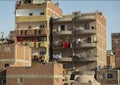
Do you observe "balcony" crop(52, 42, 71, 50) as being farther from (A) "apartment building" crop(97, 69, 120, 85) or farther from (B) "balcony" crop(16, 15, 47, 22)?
(A) "apartment building" crop(97, 69, 120, 85)

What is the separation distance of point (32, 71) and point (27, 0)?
2780 cm

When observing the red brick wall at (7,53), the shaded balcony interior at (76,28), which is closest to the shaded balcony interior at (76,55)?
the shaded balcony interior at (76,28)

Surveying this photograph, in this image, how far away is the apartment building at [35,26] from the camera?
70.1 meters

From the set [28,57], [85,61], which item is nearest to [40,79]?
[28,57]

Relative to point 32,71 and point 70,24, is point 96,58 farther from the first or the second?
point 32,71

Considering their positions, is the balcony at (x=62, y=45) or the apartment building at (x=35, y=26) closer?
the balcony at (x=62, y=45)

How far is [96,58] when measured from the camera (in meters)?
67.9

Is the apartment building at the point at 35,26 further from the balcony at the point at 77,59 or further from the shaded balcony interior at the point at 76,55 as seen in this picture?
the balcony at the point at 77,59

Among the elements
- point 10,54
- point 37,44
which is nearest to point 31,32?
point 37,44

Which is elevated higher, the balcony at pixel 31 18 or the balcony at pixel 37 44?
the balcony at pixel 31 18

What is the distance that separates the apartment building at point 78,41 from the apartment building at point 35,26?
75.0 inches

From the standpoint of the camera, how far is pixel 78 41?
227 ft

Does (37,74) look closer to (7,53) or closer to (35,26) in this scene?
(7,53)

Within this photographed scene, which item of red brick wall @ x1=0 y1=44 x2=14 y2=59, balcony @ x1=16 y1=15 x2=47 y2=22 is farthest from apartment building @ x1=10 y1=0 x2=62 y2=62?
red brick wall @ x1=0 y1=44 x2=14 y2=59
